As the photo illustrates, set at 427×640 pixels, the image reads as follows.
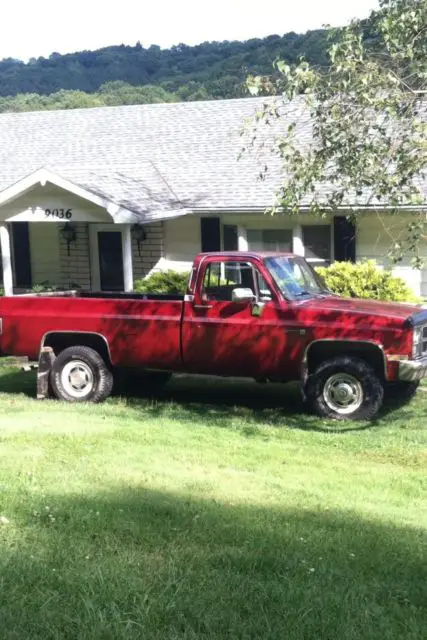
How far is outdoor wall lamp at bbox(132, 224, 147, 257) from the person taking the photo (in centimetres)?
1850

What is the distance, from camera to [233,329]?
9.64 meters

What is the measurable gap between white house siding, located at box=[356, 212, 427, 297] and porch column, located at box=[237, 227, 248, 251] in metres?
2.46

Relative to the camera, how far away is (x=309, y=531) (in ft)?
15.8

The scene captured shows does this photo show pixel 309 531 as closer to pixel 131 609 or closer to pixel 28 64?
pixel 131 609

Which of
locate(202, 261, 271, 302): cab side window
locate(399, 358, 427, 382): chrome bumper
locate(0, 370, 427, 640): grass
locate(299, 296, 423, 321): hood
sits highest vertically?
locate(202, 261, 271, 302): cab side window

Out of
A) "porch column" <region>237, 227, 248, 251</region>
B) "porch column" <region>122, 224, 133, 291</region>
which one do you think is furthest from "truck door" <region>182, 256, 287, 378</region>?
"porch column" <region>237, 227, 248, 251</region>

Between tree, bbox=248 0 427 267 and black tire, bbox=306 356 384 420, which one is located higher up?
tree, bbox=248 0 427 267

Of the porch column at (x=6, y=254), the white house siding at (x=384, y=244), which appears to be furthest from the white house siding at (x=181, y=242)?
the white house siding at (x=384, y=244)

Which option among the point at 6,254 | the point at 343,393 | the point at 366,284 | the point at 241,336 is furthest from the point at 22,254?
the point at 343,393

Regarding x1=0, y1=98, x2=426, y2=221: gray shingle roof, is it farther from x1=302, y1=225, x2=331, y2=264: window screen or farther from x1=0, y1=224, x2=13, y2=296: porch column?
x1=0, y1=224, x2=13, y2=296: porch column

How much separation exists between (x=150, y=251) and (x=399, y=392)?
30.7 feet

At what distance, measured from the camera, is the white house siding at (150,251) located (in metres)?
18.5

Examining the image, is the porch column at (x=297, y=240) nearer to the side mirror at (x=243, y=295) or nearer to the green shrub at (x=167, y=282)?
the green shrub at (x=167, y=282)

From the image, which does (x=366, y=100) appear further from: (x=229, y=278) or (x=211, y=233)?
(x=211, y=233)
